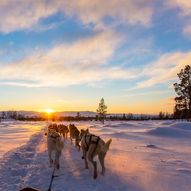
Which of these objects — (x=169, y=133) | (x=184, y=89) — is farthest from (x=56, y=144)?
(x=184, y=89)

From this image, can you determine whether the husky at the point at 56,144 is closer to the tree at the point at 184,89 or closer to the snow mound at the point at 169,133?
the snow mound at the point at 169,133

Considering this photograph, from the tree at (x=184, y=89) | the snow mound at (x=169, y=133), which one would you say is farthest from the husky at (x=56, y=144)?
the tree at (x=184, y=89)

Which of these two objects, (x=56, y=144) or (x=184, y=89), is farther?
(x=184, y=89)

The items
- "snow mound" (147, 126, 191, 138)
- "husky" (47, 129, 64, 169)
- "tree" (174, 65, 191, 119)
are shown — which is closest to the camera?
"husky" (47, 129, 64, 169)

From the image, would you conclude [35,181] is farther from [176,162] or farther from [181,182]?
[176,162]

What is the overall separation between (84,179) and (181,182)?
7.88 ft

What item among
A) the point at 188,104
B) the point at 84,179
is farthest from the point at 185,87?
the point at 84,179

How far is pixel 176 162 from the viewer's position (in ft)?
41.3

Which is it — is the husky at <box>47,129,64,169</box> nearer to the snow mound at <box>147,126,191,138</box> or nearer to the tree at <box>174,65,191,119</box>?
the snow mound at <box>147,126,191,138</box>

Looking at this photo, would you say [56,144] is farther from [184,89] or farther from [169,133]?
[184,89]

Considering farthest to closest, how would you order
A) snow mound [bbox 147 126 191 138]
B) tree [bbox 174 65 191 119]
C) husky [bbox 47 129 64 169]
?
tree [bbox 174 65 191 119] → snow mound [bbox 147 126 191 138] → husky [bbox 47 129 64 169]

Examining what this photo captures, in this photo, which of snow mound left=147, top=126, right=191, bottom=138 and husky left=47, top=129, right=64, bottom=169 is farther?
snow mound left=147, top=126, right=191, bottom=138

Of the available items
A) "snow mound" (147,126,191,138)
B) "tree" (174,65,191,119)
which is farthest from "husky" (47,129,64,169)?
"tree" (174,65,191,119)

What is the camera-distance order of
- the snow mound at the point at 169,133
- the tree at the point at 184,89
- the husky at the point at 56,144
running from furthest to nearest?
1. the tree at the point at 184,89
2. the snow mound at the point at 169,133
3. the husky at the point at 56,144
